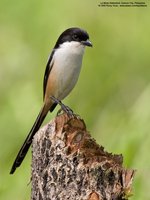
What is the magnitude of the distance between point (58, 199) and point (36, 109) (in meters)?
3.55

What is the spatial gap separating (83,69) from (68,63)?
60.9 inches

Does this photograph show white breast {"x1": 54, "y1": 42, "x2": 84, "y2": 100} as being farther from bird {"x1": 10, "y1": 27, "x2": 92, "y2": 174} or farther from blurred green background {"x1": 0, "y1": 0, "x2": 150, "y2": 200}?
blurred green background {"x1": 0, "y1": 0, "x2": 150, "y2": 200}

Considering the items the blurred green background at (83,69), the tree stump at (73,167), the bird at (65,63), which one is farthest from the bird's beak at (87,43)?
the tree stump at (73,167)

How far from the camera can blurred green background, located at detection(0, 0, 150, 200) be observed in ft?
27.0

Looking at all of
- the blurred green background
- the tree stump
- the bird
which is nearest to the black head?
the bird

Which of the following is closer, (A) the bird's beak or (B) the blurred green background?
(A) the bird's beak

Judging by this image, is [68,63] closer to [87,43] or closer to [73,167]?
[87,43]

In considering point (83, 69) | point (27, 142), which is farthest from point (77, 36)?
point (83, 69)

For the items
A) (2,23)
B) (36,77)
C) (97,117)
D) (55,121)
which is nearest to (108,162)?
(55,121)

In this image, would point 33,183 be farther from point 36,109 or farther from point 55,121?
point 36,109

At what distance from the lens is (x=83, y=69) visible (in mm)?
9031

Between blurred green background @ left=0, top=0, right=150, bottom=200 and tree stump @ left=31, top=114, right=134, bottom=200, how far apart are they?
6.88 feet

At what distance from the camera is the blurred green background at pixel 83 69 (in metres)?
8.22

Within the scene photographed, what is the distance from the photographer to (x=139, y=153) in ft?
23.2
